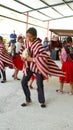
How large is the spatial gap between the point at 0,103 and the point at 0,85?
53.9 inches

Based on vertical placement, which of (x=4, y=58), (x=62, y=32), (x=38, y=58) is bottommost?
(x=4, y=58)

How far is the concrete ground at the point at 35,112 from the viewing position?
3.02m

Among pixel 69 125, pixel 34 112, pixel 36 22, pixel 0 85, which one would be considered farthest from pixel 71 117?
→ pixel 36 22

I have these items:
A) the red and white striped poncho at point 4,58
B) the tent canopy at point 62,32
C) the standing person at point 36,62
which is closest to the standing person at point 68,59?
the standing person at point 36,62

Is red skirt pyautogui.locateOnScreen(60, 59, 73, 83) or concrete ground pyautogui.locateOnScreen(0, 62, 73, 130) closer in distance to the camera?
concrete ground pyautogui.locateOnScreen(0, 62, 73, 130)

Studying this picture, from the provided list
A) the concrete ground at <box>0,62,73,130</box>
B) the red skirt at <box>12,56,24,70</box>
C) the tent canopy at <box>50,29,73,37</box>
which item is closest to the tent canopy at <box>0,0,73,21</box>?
the tent canopy at <box>50,29,73,37</box>

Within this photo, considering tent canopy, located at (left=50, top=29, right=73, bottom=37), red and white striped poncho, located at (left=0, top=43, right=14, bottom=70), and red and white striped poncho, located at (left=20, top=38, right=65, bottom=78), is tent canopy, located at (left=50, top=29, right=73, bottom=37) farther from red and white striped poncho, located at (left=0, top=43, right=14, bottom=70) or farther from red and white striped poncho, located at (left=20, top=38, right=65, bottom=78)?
red and white striped poncho, located at (left=20, top=38, right=65, bottom=78)

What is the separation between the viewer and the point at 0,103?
3861 mm

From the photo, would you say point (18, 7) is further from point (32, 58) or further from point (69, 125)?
point (69, 125)

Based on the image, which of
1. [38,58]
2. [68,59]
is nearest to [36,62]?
[38,58]

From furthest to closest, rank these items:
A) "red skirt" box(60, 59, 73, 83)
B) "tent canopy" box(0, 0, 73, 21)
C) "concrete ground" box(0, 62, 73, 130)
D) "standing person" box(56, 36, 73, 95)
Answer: "tent canopy" box(0, 0, 73, 21) → "red skirt" box(60, 59, 73, 83) → "standing person" box(56, 36, 73, 95) → "concrete ground" box(0, 62, 73, 130)

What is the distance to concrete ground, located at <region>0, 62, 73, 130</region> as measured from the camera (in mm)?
3023

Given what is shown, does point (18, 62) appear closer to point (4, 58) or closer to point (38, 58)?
point (4, 58)

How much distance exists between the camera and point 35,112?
11.5 feet
